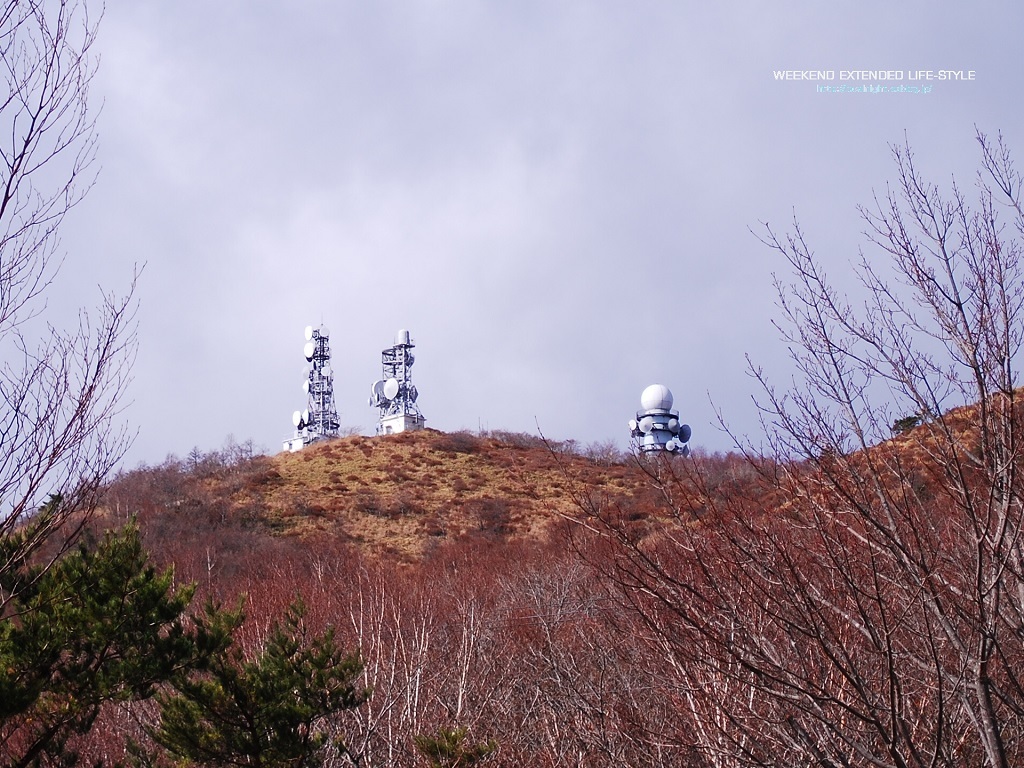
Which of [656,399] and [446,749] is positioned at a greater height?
[656,399]

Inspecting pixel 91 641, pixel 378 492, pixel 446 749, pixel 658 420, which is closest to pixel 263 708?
pixel 91 641

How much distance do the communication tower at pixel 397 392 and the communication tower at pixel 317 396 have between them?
2.69 m

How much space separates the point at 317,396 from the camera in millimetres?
48281

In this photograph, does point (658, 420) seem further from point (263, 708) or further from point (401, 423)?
point (263, 708)

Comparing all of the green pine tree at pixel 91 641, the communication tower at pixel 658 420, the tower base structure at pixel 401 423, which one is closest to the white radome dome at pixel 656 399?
the communication tower at pixel 658 420

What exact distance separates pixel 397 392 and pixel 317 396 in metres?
4.69

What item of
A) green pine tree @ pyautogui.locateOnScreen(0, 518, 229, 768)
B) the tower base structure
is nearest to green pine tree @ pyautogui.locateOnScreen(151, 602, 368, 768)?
green pine tree @ pyautogui.locateOnScreen(0, 518, 229, 768)

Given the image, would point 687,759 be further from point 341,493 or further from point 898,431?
point 341,493

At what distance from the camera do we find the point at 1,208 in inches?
155

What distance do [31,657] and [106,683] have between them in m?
0.61

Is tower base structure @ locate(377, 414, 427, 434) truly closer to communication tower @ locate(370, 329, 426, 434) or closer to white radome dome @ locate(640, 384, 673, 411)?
communication tower @ locate(370, 329, 426, 434)

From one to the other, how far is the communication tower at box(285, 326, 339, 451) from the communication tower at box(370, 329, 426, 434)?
2687 millimetres

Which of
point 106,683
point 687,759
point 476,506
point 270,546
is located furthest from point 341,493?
point 687,759

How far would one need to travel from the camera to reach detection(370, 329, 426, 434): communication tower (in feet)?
149
